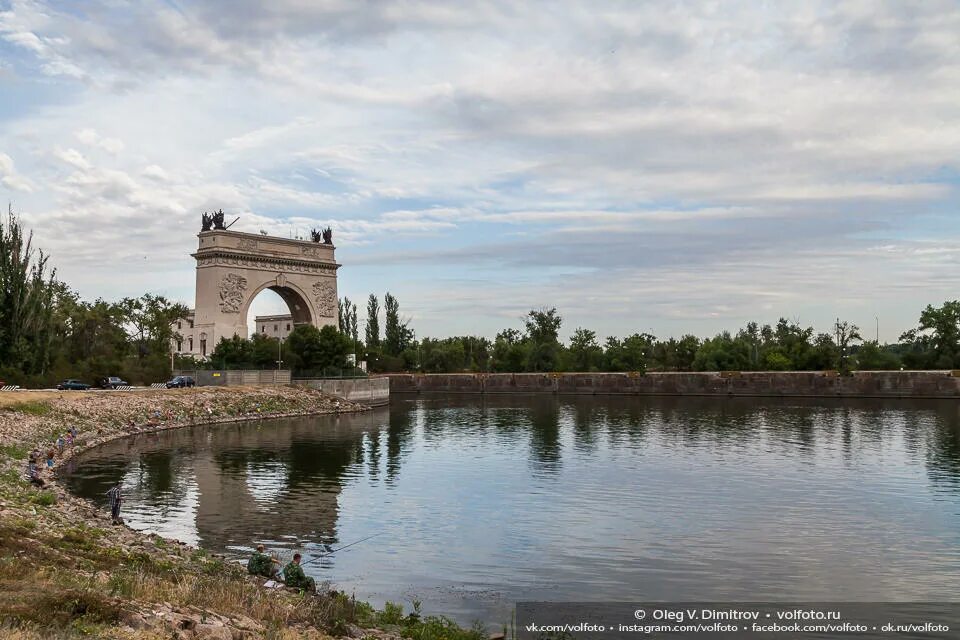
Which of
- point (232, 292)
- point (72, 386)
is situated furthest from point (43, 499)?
point (232, 292)

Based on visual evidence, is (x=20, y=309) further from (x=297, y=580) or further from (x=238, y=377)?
(x=297, y=580)

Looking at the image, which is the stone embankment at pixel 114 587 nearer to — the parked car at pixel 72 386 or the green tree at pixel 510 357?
the parked car at pixel 72 386

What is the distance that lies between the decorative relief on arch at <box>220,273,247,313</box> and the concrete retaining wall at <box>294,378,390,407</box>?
8460 mm

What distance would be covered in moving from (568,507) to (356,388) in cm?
4578

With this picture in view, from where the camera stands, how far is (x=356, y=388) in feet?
223

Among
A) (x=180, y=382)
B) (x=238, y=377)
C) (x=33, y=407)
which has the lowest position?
(x=33, y=407)

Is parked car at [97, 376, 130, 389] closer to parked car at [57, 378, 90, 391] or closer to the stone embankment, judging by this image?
parked car at [57, 378, 90, 391]

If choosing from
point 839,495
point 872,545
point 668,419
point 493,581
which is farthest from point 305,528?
point 668,419

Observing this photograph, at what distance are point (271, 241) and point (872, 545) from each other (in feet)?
194

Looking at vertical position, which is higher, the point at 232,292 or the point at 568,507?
the point at 232,292

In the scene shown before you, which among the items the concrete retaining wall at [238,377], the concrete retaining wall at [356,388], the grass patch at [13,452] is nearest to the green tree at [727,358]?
the concrete retaining wall at [356,388]

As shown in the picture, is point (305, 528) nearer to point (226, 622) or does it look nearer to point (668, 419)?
point (226, 622)

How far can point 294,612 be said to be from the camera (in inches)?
484

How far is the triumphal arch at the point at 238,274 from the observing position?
66.4 meters
